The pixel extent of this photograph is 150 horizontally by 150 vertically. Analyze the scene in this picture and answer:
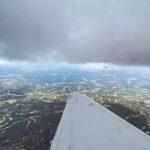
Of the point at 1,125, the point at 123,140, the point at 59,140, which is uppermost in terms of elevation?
the point at 123,140

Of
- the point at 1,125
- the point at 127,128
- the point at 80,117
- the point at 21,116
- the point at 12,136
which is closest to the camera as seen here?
the point at 127,128

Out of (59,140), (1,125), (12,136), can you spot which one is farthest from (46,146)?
(59,140)

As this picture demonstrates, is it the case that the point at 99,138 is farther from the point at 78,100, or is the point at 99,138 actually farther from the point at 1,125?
the point at 1,125

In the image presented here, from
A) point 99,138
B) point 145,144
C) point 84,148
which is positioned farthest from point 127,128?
point 84,148

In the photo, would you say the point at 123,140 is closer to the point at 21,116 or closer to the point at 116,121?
the point at 116,121

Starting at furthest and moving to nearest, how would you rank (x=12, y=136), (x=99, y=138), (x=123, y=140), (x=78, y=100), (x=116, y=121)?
1. (x=12, y=136)
2. (x=78, y=100)
3. (x=116, y=121)
4. (x=99, y=138)
5. (x=123, y=140)

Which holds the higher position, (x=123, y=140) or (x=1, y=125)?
(x=123, y=140)

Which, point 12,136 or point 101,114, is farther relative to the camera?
point 12,136
